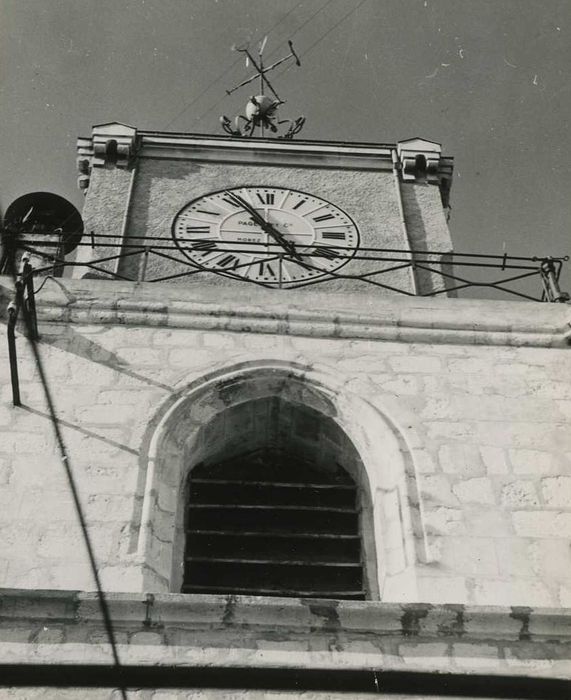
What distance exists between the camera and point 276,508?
6078 mm

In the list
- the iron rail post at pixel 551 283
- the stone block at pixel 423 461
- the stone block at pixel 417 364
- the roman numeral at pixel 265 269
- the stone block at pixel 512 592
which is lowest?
the stone block at pixel 512 592

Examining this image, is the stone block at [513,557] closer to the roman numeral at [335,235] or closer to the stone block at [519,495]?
the stone block at [519,495]

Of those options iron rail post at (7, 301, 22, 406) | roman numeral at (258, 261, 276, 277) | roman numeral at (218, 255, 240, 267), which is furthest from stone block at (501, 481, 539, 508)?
roman numeral at (218, 255, 240, 267)

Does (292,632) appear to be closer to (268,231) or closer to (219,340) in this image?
(219,340)

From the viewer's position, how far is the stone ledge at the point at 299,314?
6.84 m

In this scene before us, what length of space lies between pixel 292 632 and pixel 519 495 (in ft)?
5.72

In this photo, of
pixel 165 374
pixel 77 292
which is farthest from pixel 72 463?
pixel 77 292

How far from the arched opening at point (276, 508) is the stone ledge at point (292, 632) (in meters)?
0.97

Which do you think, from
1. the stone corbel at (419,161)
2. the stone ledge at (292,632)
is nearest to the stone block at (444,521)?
the stone ledge at (292,632)

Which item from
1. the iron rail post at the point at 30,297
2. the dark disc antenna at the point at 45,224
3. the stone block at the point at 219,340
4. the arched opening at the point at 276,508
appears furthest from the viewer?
the dark disc antenna at the point at 45,224

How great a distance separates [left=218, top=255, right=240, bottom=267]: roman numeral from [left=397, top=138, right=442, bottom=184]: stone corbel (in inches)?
87.3

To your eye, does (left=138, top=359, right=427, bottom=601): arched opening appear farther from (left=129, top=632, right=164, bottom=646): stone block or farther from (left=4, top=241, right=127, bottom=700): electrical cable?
(left=129, top=632, right=164, bottom=646): stone block

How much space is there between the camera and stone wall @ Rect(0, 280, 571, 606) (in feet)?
17.5

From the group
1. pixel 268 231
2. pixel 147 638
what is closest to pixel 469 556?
pixel 147 638
